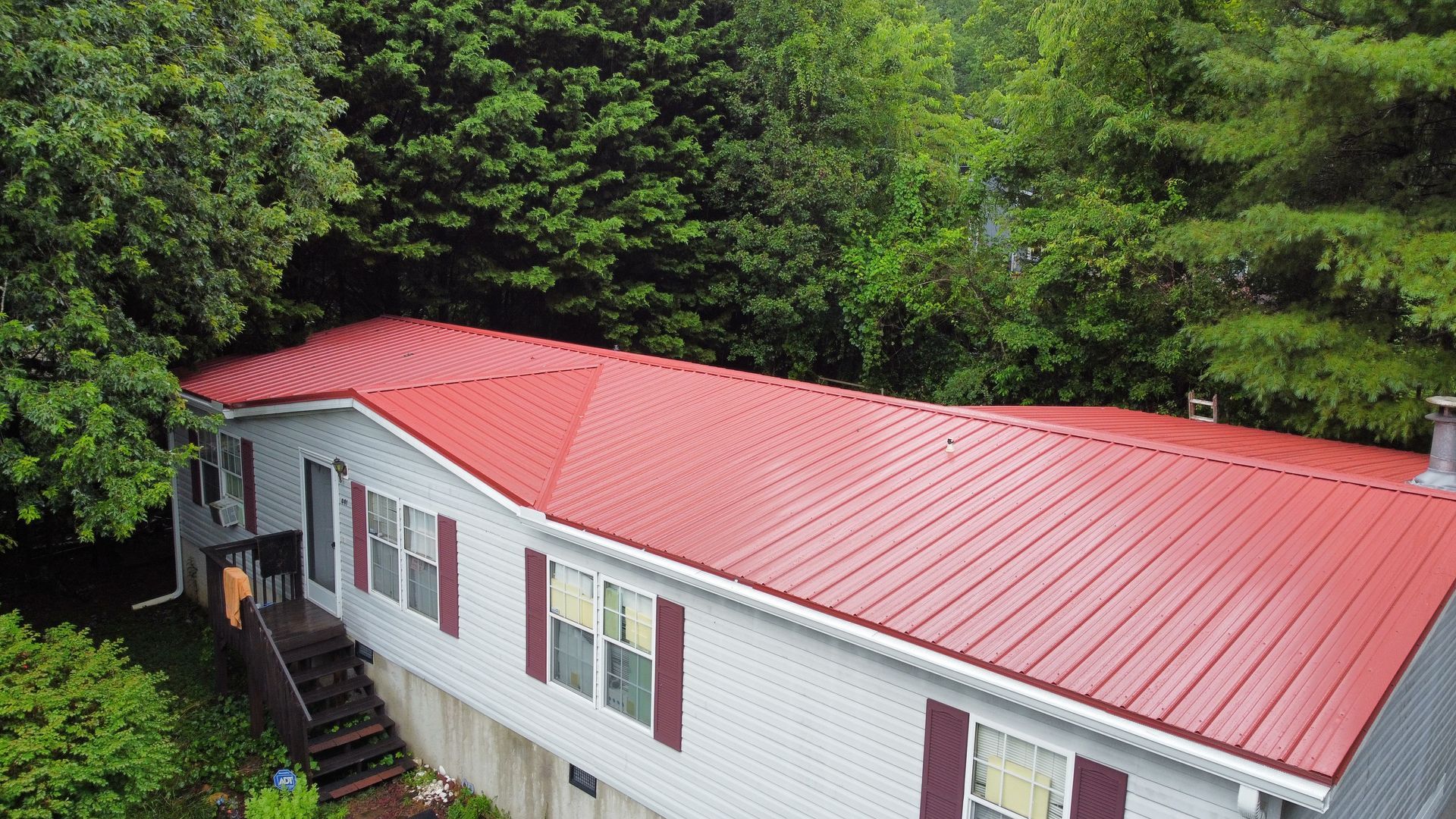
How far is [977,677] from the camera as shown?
6031 millimetres

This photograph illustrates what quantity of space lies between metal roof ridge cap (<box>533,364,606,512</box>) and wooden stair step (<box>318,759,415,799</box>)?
13.3 feet

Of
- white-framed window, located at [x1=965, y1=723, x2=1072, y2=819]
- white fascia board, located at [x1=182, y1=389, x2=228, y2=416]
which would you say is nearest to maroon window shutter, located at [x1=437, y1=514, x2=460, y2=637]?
white fascia board, located at [x1=182, y1=389, x2=228, y2=416]

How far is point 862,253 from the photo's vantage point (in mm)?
22891

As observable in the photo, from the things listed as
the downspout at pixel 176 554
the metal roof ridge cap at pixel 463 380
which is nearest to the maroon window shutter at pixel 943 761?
the metal roof ridge cap at pixel 463 380

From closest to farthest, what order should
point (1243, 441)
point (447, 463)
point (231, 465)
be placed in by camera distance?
point (447, 463), point (1243, 441), point (231, 465)

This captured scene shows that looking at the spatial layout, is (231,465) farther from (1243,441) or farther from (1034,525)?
(1243,441)

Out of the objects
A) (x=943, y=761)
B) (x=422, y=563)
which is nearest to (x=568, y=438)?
(x=422, y=563)

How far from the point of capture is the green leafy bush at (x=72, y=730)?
24.0 ft

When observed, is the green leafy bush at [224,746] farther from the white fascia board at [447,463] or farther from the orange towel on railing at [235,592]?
the white fascia board at [447,463]

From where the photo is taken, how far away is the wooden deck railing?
10.5 metres

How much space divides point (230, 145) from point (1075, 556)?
41.5 ft

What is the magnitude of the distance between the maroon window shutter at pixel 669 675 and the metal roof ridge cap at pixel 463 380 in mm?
4837

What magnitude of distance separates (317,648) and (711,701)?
588cm

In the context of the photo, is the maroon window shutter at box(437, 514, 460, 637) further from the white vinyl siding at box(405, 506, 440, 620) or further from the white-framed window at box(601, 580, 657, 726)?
the white-framed window at box(601, 580, 657, 726)
